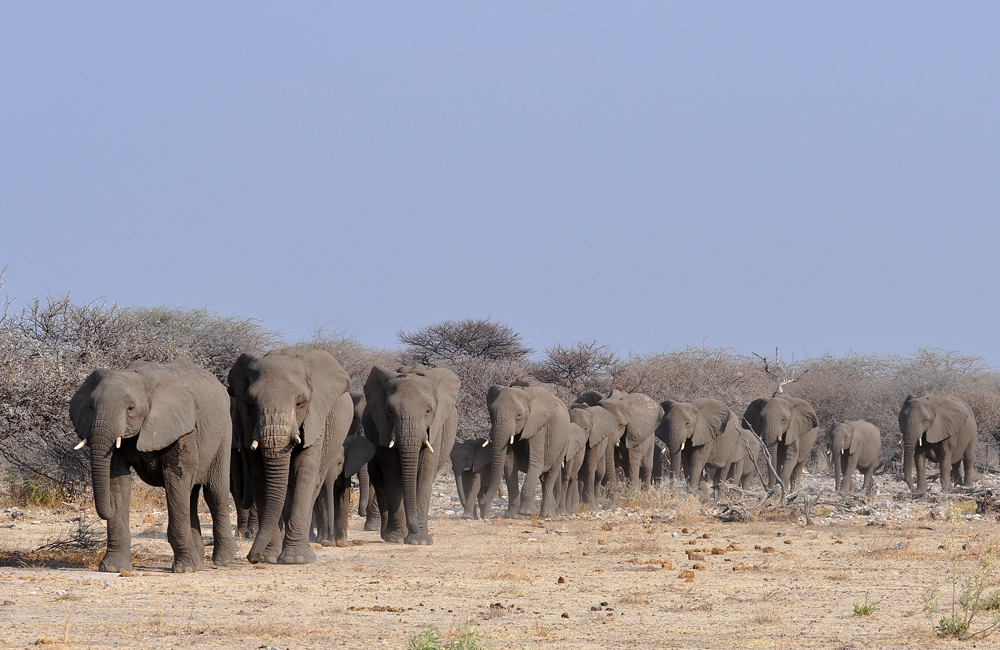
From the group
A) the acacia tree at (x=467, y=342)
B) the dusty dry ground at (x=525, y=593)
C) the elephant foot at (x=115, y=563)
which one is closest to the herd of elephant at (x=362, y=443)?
the elephant foot at (x=115, y=563)

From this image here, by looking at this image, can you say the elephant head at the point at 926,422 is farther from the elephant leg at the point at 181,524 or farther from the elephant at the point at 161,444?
the elephant leg at the point at 181,524

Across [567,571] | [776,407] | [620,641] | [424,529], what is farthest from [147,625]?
[776,407]

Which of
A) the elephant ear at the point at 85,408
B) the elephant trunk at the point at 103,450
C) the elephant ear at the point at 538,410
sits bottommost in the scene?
the elephant trunk at the point at 103,450

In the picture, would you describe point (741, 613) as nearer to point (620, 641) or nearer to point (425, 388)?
point (620, 641)

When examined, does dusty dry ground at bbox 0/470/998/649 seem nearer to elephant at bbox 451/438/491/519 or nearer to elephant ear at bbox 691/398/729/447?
elephant at bbox 451/438/491/519

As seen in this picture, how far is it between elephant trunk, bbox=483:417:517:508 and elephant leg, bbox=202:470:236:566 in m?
7.89

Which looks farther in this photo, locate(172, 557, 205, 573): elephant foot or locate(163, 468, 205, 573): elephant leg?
locate(172, 557, 205, 573): elephant foot

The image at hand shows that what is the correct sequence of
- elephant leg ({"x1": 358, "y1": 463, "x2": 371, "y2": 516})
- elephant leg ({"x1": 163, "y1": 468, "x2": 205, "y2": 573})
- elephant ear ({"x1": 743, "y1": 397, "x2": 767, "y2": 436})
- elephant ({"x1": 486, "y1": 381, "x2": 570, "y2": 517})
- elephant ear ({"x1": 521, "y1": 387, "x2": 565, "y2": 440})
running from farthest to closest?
elephant ear ({"x1": 743, "y1": 397, "x2": 767, "y2": 436}), elephant ear ({"x1": 521, "y1": 387, "x2": 565, "y2": 440}), elephant ({"x1": 486, "y1": 381, "x2": 570, "y2": 517}), elephant leg ({"x1": 358, "y1": 463, "x2": 371, "y2": 516}), elephant leg ({"x1": 163, "y1": 468, "x2": 205, "y2": 573})

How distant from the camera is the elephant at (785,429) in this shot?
1068 inches

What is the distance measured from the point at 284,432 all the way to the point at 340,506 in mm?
4023

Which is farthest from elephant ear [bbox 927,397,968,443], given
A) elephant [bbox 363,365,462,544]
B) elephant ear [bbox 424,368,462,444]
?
elephant [bbox 363,365,462,544]

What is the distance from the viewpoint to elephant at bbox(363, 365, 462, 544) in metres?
15.7

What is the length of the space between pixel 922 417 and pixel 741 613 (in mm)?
19266

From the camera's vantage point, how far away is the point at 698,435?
84.9ft
